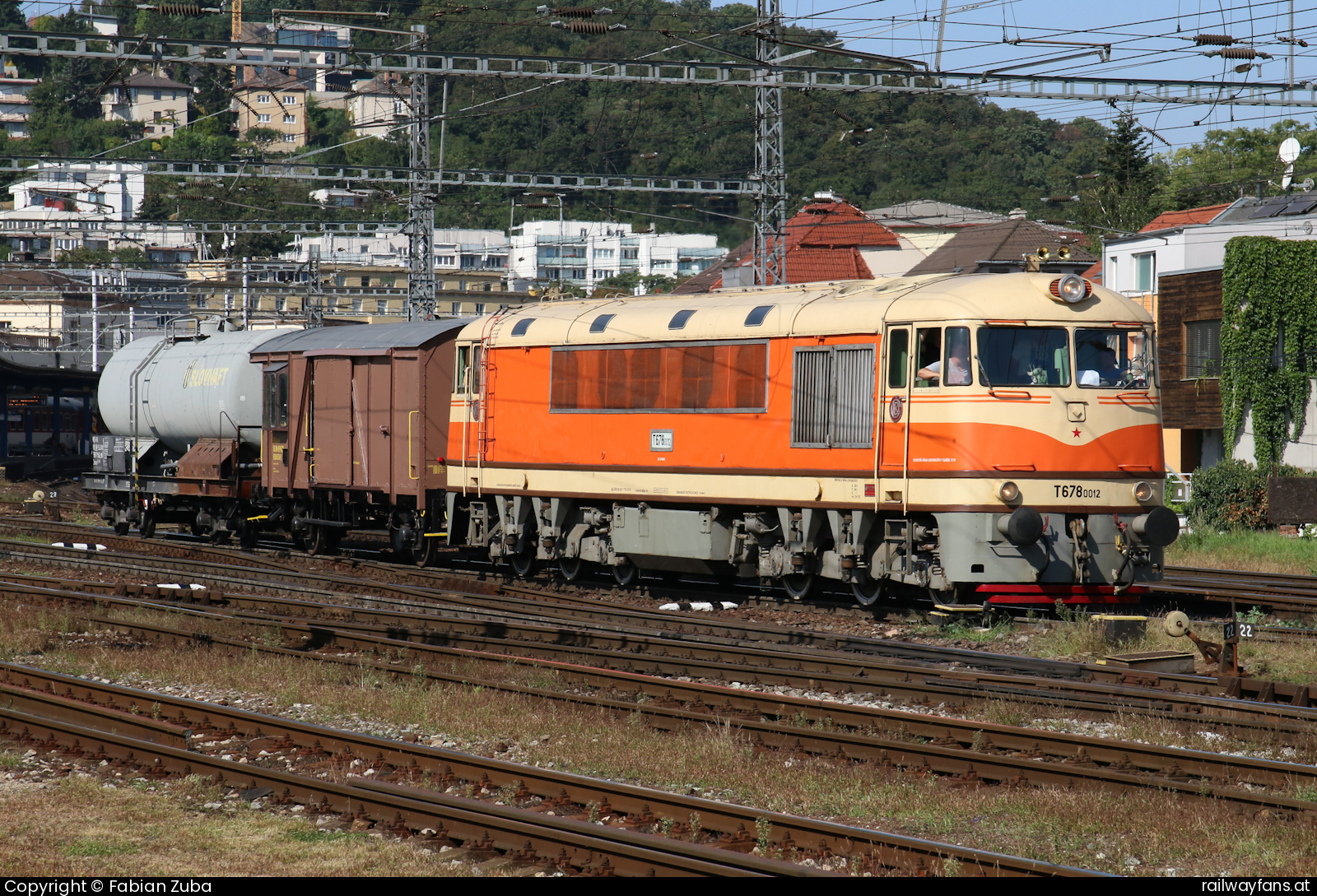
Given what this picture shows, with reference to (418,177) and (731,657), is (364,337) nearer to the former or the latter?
(418,177)

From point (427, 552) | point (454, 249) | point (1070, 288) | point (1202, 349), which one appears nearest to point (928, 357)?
point (1070, 288)

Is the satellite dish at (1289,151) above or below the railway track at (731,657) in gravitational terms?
above

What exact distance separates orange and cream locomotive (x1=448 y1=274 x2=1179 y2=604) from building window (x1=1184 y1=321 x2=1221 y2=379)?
2594 cm

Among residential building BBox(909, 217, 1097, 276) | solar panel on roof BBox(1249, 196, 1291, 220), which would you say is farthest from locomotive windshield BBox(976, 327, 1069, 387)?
residential building BBox(909, 217, 1097, 276)

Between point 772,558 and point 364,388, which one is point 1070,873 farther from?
point 364,388

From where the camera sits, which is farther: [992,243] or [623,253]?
[623,253]

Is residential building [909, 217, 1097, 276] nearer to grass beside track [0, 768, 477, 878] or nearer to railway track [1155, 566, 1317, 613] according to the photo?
railway track [1155, 566, 1317, 613]

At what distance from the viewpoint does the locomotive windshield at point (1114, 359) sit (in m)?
16.4

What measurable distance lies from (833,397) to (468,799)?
9.77 m

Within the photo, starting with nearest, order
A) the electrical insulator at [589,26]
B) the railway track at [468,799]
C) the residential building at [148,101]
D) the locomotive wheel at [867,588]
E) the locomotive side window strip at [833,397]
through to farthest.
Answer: the railway track at [468,799]
the locomotive side window strip at [833,397]
the locomotive wheel at [867,588]
the electrical insulator at [589,26]
the residential building at [148,101]

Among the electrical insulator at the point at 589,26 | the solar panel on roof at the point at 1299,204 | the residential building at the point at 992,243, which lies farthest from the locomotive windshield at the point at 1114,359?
the residential building at the point at 992,243

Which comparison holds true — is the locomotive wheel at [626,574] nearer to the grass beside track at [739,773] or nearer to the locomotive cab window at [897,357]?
the locomotive cab window at [897,357]

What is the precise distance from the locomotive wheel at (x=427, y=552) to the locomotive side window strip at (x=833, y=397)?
8904 mm

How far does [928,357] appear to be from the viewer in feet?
54.2
